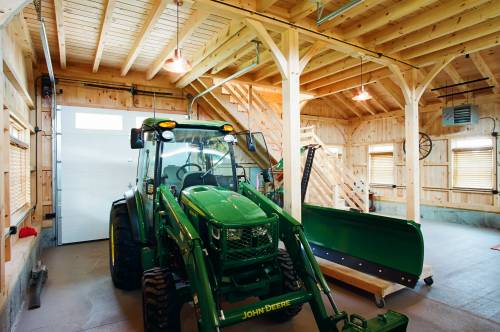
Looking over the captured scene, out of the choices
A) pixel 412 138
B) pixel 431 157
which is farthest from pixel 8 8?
pixel 431 157

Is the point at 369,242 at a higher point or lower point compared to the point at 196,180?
lower

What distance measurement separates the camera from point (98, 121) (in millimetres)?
5758

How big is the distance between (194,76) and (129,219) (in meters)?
3.30

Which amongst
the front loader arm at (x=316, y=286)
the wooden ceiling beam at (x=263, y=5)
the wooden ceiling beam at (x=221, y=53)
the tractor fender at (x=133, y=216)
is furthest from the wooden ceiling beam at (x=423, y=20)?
the tractor fender at (x=133, y=216)

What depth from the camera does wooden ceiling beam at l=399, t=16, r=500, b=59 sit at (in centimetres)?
373

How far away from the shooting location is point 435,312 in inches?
113

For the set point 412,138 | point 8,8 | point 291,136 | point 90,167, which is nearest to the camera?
point 8,8

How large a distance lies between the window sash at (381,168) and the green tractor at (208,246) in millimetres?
7542

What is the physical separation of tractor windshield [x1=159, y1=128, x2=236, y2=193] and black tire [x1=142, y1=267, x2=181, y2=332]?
101 centimetres

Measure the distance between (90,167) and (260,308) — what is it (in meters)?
4.92

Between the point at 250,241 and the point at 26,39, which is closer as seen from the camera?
the point at 250,241

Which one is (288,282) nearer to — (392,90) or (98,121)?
(98,121)

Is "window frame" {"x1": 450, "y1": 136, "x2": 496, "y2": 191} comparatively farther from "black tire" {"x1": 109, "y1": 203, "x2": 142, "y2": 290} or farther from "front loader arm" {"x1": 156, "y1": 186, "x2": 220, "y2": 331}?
"black tire" {"x1": 109, "y1": 203, "x2": 142, "y2": 290}

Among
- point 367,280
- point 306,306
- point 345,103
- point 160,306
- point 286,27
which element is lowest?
point 306,306
